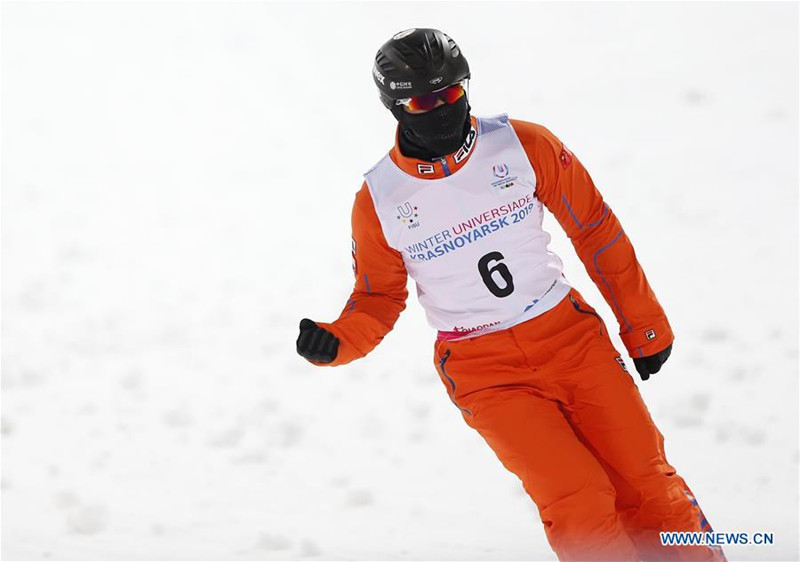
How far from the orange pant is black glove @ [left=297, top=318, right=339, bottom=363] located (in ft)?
1.51

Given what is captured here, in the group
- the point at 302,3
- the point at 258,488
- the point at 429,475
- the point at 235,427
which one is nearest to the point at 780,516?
the point at 429,475

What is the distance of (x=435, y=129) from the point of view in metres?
3.50

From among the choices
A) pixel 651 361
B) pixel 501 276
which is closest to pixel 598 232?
pixel 501 276

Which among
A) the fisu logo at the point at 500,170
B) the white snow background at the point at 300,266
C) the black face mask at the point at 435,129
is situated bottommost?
the white snow background at the point at 300,266

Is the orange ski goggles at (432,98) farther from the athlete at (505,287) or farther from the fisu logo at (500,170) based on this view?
the fisu logo at (500,170)

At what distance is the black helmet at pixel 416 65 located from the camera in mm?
3443

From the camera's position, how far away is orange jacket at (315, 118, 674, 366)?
3617 millimetres

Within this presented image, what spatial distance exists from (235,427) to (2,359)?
86.5 inches

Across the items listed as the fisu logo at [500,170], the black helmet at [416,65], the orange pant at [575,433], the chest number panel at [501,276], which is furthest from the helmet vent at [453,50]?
the orange pant at [575,433]

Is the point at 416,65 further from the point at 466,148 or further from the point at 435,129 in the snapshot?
the point at 466,148

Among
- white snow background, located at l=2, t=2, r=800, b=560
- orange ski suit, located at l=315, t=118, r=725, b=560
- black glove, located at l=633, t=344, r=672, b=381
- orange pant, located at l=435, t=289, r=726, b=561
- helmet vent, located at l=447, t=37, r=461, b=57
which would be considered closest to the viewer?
orange pant, located at l=435, t=289, r=726, b=561

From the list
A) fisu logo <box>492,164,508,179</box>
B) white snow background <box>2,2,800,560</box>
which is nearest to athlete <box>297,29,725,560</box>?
fisu logo <box>492,164,508,179</box>

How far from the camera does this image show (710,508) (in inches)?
218

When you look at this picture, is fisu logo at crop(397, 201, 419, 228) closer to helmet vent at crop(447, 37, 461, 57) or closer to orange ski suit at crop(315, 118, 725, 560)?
orange ski suit at crop(315, 118, 725, 560)
